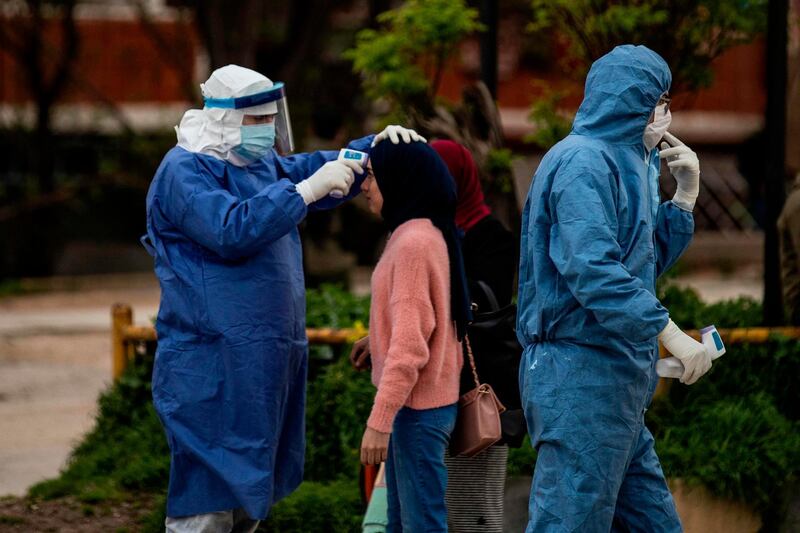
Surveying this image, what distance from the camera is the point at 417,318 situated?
14.0 feet

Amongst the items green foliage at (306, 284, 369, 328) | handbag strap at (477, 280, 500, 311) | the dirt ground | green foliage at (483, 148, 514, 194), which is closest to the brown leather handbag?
handbag strap at (477, 280, 500, 311)

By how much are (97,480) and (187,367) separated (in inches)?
87.8

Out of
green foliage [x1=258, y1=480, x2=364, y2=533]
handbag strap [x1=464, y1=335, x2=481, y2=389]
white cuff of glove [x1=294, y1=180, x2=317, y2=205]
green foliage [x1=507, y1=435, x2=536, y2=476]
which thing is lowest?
green foliage [x1=258, y1=480, x2=364, y2=533]

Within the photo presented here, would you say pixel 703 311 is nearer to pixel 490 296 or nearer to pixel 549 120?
pixel 549 120

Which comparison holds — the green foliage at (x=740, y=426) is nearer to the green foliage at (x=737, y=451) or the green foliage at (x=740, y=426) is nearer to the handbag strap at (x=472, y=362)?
the green foliage at (x=737, y=451)

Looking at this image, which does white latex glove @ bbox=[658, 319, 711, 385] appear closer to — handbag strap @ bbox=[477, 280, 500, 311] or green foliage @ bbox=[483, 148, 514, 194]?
handbag strap @ bbox=[477, 280, 500, 311]

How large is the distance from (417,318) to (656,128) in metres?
0.92

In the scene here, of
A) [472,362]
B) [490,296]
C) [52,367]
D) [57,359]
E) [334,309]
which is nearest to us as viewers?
[472,362]

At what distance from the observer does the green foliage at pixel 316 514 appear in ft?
18.1

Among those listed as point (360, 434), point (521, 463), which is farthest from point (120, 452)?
point (521, 463)

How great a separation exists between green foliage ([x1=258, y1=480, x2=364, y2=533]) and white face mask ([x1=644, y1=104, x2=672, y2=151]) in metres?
2.23

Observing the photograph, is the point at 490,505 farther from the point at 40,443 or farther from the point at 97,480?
the point at 40,443

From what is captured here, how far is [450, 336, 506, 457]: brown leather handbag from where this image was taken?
4477mm

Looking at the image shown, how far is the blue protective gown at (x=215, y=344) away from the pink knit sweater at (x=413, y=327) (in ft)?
1.05
